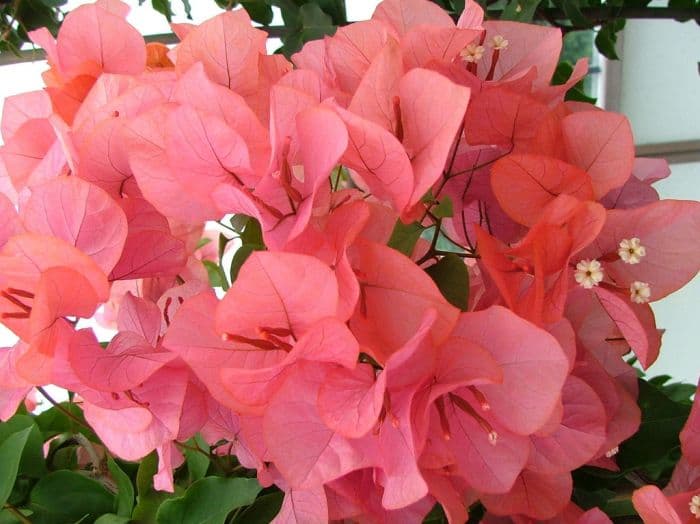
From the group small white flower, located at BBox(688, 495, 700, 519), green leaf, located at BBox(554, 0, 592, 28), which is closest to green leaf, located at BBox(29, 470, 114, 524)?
small white flower, located at BBox(688, 495, 700, 519)

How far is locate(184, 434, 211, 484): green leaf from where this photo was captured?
320mm

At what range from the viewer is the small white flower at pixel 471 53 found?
25 cm

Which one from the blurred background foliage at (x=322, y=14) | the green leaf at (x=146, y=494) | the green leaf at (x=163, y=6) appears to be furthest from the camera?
the green leaf at (x=163, y=6)

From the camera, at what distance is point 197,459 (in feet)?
1.06

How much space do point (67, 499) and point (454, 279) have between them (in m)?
0.21

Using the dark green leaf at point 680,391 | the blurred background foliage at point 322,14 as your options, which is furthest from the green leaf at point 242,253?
the dark green leaf at point 680,391

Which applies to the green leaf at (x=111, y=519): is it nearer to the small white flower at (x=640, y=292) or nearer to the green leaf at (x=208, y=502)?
the green leaf at (x=208, y=502)

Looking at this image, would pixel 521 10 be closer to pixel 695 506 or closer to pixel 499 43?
pixel 499 43

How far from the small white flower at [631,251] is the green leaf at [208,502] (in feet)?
0.54

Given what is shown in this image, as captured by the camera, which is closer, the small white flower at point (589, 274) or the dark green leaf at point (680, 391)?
the small white flower at point (589, 274)

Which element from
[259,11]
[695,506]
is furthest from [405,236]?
[259,11]

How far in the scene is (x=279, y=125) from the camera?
218mm

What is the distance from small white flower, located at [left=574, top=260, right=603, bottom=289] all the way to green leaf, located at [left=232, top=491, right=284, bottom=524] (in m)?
0.16

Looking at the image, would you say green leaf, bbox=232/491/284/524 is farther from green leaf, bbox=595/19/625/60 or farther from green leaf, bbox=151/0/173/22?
green leaf, bbox=595/19/625/60
